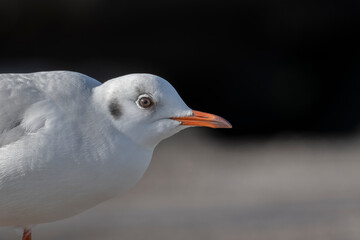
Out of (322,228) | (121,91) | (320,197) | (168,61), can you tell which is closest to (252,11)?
(168,61)

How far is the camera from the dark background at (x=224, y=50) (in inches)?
268

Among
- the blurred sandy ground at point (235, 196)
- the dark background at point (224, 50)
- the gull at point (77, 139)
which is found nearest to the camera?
the gull at point (77, 139)

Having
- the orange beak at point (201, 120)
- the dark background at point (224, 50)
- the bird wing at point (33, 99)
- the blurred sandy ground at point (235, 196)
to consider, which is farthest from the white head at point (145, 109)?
the dark background at point (224, 50)

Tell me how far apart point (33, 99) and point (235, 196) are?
3127mm

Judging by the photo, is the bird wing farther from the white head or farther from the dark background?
the dark background

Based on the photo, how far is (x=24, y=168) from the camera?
67.3 inches

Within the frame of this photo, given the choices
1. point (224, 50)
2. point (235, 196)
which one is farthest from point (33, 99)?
point (224, 50)

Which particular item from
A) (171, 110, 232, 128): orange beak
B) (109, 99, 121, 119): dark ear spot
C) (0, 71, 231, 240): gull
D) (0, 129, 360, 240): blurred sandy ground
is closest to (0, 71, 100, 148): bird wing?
(0, 71, 231, 240): gull

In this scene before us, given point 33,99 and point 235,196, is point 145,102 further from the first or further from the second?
point 235,196

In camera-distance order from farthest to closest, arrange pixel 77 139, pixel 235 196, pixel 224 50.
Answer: pixel 224 50 → pixel 235 196 → pixel 77 139

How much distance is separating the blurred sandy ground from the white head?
184 cm

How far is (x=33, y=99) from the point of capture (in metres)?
1.81

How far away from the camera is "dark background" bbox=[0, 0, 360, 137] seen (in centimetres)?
680

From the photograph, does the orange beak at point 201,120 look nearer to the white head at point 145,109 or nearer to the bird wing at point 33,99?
the white head at point 145,109
